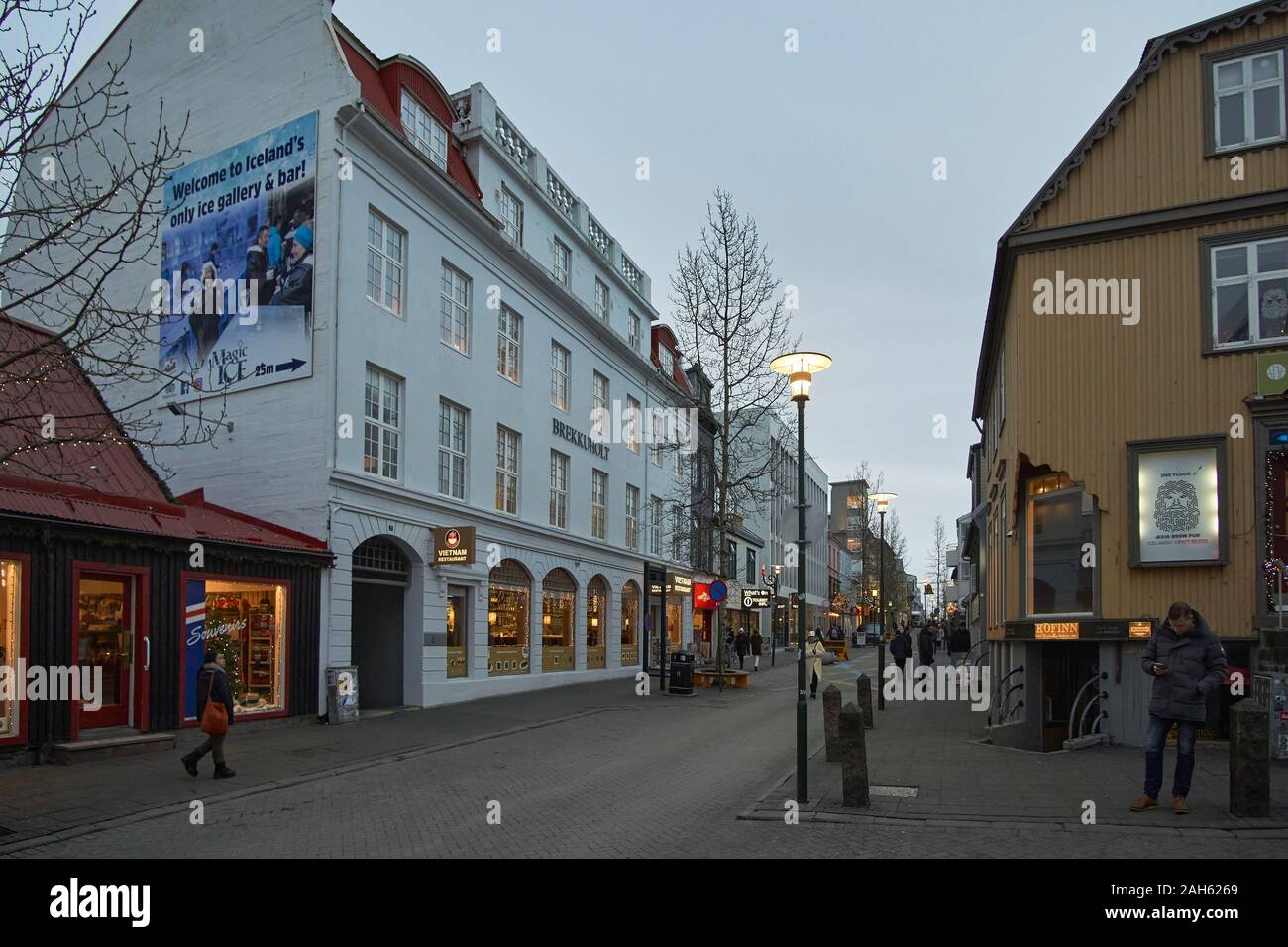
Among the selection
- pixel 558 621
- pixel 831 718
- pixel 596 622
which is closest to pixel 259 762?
pixel 831 718

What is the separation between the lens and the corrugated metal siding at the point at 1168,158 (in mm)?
13391

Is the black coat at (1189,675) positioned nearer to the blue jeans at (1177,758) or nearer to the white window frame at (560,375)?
the blue jeans at (1177,758)

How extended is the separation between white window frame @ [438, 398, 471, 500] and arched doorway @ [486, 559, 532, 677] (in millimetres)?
2512

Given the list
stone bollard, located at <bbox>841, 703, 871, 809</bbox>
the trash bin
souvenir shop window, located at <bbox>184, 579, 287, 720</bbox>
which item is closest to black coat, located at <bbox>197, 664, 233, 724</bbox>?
souvenir shop window, located at <bbox>184, 579, 287, 720</bbox>

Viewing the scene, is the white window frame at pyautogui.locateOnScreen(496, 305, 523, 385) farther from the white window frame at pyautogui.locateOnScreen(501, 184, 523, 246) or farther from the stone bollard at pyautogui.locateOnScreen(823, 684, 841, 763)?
the stone bollard at pyautogui.locateOnScreen(823, 684, 841, 763)

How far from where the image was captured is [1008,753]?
13398 mm

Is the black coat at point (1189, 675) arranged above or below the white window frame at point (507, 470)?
below

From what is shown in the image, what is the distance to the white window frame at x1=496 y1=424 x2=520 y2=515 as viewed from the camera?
2528cm

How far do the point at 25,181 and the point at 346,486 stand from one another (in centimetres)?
1219

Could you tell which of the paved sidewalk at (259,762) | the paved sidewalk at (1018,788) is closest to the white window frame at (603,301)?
the paved sidewalk at (259,762)

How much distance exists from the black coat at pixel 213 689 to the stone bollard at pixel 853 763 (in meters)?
7.35

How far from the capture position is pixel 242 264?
19.8 meters

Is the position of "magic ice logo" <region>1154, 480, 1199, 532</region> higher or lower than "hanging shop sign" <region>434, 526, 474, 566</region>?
higher
